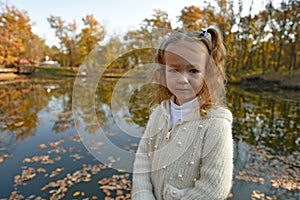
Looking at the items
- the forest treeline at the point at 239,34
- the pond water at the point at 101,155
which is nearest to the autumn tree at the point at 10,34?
the forest treeline at the point at 239,34

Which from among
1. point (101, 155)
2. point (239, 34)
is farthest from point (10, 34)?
point (101, 155)

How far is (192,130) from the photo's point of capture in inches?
40.9

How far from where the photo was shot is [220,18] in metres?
22.6

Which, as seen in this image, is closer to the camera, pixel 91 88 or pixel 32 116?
pixel 91 88

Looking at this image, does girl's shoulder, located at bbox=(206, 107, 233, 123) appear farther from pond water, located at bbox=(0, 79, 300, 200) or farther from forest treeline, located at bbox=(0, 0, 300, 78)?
forest treeline, located at bbox=(0, 0, 300, 78)

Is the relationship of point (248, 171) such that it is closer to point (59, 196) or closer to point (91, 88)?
point (59, 196)

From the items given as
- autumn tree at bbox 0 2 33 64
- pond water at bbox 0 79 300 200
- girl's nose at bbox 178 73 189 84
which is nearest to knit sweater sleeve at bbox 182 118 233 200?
girl's nose at bbox 178 73 189 84

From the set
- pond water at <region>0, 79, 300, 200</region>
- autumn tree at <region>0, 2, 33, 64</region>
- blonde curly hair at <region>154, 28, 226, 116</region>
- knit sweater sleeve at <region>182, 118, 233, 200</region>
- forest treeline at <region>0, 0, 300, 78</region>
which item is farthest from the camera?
autumn tree at <region>0, 2, 33, 64</region>

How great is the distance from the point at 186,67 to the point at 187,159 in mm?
439

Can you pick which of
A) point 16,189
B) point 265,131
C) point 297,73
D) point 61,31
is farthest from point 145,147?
point 61,31

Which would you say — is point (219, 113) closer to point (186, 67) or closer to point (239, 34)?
point (186, 67)

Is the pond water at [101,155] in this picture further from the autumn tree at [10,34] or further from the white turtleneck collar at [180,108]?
the autumn tree at [10,34]

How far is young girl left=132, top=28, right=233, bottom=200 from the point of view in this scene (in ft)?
3.15

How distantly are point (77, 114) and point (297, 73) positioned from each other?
64.2 feet
